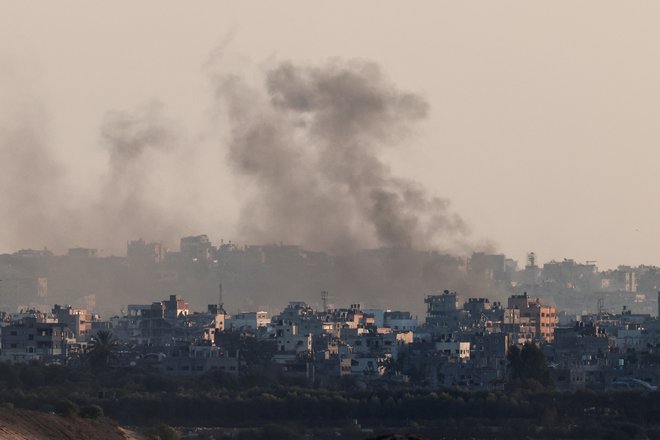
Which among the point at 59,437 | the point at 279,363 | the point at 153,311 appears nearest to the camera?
the point at 59,437

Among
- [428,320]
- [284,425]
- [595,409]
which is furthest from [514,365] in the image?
[428,320]

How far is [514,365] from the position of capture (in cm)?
11538

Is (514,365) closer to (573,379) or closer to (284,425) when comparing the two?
(573,379)

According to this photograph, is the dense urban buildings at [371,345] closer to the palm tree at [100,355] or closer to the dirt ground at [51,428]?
the palm tree at [100,355]

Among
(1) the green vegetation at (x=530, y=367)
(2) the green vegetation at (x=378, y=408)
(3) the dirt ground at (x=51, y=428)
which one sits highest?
(1) the green vegetation at (x=530, y=367)

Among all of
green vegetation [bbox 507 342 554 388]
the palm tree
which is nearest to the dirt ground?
green vegetation [bbox 507 342 554 388]

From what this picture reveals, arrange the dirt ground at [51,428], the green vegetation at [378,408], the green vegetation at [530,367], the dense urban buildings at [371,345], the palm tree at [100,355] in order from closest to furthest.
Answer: the dirt ground at [51,428] < the green vegetation at [378,408] < the green vegetation at [530,367] < the palm tree at [100,355] < the dense urban buildings at [371,345]

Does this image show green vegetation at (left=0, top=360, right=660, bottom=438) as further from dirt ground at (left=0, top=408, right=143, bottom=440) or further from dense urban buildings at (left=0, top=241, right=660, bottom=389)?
dirt ground at (left=0, top=408, right=143, bottom=440)

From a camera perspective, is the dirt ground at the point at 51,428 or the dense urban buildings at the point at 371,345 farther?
the dense urban buildings at the point at 371,345

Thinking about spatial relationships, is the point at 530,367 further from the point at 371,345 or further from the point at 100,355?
the point at 371,345

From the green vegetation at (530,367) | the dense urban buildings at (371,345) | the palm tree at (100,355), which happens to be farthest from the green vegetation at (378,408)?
Result: the dense urban buildings at (371,345)

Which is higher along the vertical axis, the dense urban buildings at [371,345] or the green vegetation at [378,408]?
the dense urban buildings at [371,345]

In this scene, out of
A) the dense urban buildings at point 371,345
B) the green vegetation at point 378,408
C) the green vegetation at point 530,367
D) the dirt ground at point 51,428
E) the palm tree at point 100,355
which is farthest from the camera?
the dense urban buildings at point 371,345

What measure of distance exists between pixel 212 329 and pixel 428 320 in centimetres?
2484
